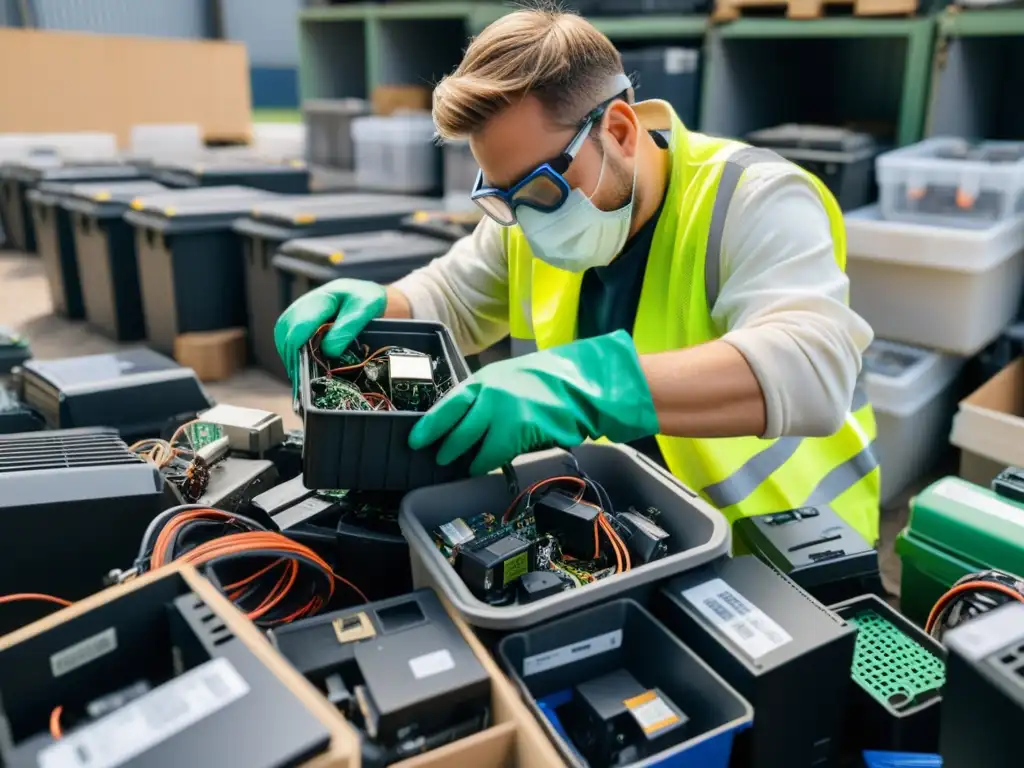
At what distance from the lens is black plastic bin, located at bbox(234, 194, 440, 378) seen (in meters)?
2.78

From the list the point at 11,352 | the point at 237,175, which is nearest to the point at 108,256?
the point at 237,175

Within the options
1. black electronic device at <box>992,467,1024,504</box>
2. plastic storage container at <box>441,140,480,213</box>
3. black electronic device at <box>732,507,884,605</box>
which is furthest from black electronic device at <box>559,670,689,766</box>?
plastic storage container at <box>441,140,480,213</box>

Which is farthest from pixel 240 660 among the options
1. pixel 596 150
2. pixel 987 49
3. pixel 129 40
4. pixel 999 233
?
pixel 129 40

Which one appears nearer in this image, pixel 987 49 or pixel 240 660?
pixel 240 660

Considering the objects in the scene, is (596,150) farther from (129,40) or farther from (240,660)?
(129,40)

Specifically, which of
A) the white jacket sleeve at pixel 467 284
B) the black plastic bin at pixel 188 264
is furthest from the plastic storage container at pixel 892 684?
the black plastic bin at pixel 188 264

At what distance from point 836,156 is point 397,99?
2430 millimetres

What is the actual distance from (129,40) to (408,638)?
20.1ft

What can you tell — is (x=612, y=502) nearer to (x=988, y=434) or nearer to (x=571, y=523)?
(x=571, y=523)

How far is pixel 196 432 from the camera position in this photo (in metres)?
1.20

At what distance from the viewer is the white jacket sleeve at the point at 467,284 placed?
1468 millimetres

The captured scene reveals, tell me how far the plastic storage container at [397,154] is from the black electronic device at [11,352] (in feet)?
7.98

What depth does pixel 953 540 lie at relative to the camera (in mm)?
1067

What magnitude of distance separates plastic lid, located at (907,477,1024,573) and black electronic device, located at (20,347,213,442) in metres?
1.10
